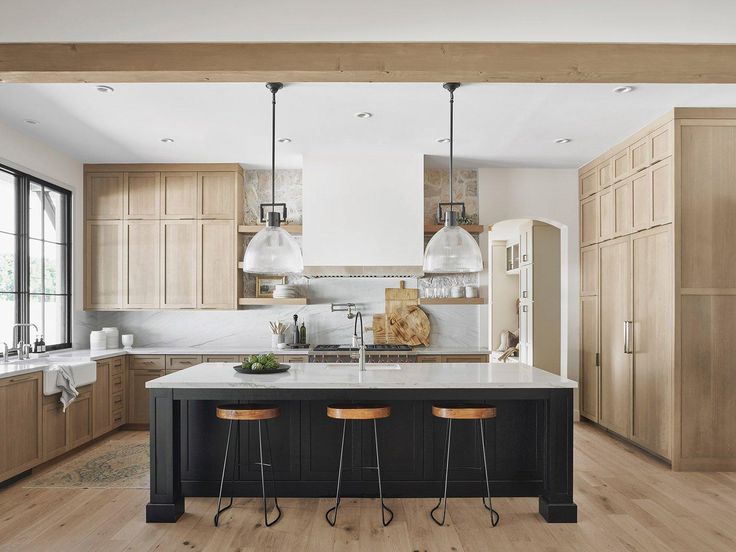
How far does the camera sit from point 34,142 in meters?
5.53

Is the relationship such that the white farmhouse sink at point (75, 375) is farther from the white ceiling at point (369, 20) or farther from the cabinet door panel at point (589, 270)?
the cabinet door panel at point (589, 270)

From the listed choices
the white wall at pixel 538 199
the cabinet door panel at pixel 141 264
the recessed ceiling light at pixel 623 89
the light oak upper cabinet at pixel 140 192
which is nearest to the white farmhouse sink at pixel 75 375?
the cabinet door panel at pixel 141 264

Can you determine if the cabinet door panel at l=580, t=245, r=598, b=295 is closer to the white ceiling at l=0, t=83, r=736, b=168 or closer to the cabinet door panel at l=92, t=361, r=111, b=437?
the white ceiling at l=0, t=83, r=736, b=168

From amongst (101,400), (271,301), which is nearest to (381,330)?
(271,301)

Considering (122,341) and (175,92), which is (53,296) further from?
(175,92)

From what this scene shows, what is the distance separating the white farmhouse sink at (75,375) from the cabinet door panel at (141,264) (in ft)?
4.02

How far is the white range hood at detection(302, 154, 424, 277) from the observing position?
603cm

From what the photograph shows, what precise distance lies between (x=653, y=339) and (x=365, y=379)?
2.63 meters

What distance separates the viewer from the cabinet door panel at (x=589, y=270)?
6.17 m

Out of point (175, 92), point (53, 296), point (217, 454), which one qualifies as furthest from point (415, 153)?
point (53, 296)

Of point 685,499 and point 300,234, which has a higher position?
point 300,234

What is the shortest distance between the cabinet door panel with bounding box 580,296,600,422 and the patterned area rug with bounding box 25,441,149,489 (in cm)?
439

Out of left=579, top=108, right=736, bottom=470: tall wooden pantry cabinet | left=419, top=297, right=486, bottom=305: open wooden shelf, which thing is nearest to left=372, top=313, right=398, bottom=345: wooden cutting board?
left=419, top=297, right=486, bottom=305: open wooden shelf

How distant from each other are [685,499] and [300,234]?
430 cm
